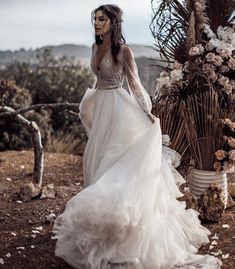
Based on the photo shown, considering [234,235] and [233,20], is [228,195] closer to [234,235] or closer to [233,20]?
[234,235]

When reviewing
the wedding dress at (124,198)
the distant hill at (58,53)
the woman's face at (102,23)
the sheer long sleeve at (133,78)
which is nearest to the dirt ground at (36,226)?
the wedding dress at (124,198)

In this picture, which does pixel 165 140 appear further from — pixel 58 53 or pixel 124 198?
pixel 58 53

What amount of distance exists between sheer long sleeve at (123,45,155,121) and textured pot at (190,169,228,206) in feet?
4.35

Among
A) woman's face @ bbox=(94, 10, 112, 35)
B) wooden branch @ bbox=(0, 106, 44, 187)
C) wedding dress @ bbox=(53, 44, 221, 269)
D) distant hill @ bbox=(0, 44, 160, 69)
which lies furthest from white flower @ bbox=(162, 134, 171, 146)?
distant hill @ bbox=(0, 44, 160, 69)

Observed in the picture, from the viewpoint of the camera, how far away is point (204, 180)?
218 inches

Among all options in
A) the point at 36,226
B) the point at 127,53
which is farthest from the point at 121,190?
the point at 36,226

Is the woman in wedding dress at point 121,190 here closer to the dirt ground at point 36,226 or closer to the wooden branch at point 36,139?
the dirt ground at point 36,226

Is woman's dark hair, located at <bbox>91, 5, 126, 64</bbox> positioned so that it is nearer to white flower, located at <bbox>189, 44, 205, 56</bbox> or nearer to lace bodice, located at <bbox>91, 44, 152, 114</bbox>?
lace bodice, located at <bbox>91, 44, 152, 114</bbox>

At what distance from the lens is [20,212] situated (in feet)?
18.1

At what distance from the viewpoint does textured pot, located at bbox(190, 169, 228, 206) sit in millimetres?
5512

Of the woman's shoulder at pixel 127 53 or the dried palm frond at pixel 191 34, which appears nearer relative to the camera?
the woman's shoulder at pixel 127 53

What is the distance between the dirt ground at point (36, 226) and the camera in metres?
4.50

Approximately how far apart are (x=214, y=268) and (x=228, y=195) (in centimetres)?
166

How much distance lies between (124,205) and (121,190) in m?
0.12
